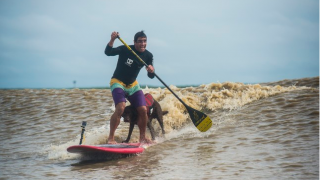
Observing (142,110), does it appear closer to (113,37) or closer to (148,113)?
(148,113)

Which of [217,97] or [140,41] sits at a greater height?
[140,41]

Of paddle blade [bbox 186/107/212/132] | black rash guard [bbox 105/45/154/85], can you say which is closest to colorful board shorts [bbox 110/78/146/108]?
black rash guard [bbox 105/45/154/85]

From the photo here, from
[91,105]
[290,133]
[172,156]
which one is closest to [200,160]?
[172,156]

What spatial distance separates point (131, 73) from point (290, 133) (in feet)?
12.5

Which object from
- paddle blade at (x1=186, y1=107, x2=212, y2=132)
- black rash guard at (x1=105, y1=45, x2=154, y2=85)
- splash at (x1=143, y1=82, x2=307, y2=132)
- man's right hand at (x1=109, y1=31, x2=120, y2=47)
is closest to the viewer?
man's right hand at (x1=109, y1=31, x2=120, y2=47)

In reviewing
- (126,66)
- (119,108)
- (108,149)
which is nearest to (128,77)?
(126,66)

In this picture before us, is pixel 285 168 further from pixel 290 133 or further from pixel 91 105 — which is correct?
pixel 91 105

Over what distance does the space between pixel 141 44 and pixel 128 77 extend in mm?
723

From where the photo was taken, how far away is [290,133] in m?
8.74

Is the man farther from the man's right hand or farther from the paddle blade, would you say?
the paddle blade

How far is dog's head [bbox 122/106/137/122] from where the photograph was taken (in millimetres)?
8367

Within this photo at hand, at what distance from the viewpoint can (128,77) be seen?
7.92m

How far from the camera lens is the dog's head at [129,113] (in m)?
8.37

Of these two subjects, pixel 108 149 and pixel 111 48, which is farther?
pixel 111 48
